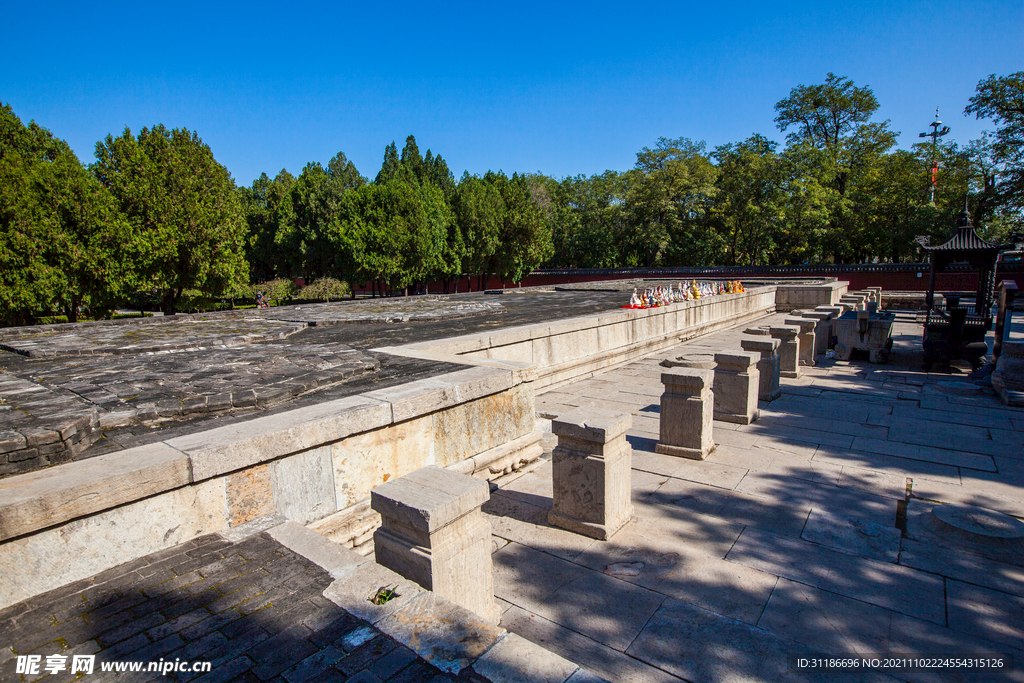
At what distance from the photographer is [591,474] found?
361cm

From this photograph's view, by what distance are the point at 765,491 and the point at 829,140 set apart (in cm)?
3829

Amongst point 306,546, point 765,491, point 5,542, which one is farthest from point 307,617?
point 765,491

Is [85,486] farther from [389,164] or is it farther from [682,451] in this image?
[389,164]

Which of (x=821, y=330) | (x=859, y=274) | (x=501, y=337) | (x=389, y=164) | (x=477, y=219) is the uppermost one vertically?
(x=389, y=164)

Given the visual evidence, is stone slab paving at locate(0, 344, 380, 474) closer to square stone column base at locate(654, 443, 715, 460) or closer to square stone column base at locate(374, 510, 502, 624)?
square stone column base at locate(374, 510, 502, 624)

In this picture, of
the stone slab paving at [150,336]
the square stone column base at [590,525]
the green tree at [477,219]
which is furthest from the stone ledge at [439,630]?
the green tree at [477,219]

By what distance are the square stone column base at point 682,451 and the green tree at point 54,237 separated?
50.8 ft

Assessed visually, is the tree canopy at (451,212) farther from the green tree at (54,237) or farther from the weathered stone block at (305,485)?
the weathered stone block at (305,485)

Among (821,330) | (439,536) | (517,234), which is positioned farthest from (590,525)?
(517,234)

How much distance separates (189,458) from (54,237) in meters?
14.6

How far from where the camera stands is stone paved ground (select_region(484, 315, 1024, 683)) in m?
2.56

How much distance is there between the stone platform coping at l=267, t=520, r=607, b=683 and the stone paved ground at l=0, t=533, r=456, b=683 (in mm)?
50

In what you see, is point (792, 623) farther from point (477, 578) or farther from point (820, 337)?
point (820, 337)

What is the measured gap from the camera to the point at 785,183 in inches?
1198
